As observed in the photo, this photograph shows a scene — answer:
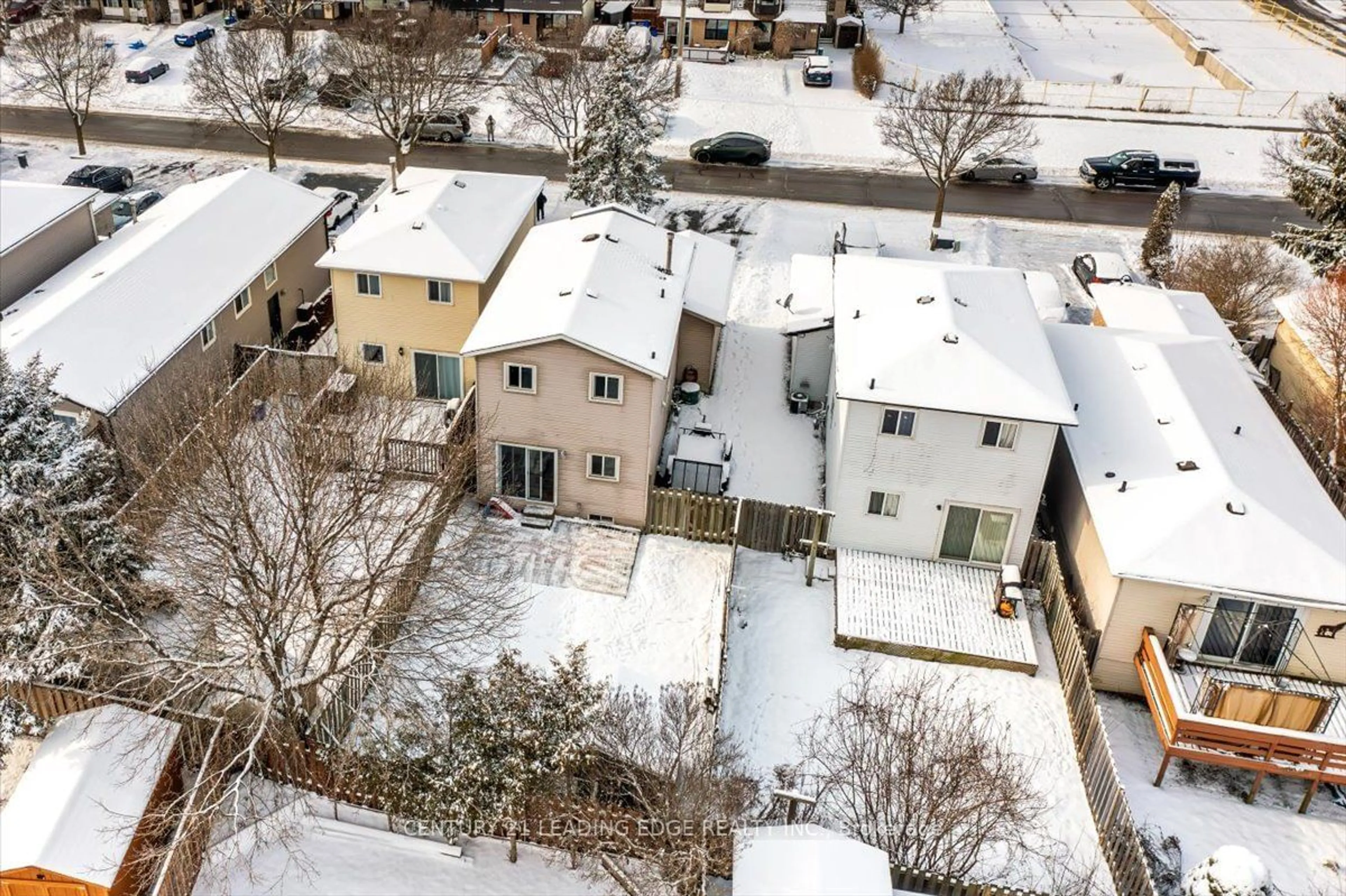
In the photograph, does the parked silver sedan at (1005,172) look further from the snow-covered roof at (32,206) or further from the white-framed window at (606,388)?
the snow-covered roof at (32,206)

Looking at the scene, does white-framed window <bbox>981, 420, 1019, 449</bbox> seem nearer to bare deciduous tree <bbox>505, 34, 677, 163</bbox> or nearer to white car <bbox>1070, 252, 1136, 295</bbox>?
white car <bbox>1070, 252, 1136, 295</bbox>

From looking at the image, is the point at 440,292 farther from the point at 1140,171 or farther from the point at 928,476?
the point at 1140,171

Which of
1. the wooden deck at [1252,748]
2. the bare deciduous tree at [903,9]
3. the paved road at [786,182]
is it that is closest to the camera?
the wooden deck at [1252,748]

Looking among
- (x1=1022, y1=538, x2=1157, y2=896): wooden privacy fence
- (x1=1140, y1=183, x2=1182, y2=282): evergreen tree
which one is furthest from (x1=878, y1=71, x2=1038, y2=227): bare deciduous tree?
(x1=1022, y1=538, x2=1157, y2=896): wooden privacy fence

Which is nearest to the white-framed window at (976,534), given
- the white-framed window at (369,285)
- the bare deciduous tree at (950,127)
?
the white-framed window at (369,285)

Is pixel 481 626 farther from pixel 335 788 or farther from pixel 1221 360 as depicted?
pixel 1221 360

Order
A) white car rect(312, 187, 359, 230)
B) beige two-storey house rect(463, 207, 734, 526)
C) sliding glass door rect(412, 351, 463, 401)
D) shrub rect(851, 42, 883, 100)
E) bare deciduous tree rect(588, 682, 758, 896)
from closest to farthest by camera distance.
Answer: bare deciduous tree rect(588, 682, 758, 896) < beige two-storey house rect(463, 207, 734, 526) < sliding glass door rect(412, 351, 463, 401) < white car rect(312, 187, 359, 230) < shrub rect(851, 42, 883, 100)

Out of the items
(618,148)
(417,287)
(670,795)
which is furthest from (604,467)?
(618,148)
